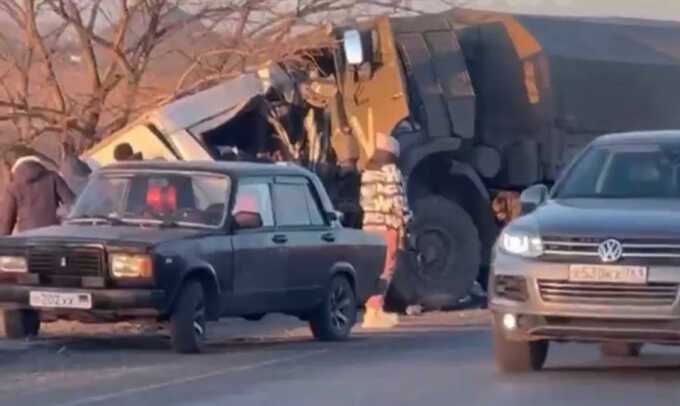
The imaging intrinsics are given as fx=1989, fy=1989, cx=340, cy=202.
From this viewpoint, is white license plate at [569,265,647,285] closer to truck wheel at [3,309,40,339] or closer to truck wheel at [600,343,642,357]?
truck wheel at [600,343,642,357]

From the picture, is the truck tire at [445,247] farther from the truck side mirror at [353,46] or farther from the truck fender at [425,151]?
the truck side mirror at [353,46]

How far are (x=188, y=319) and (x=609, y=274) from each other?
13.0ft

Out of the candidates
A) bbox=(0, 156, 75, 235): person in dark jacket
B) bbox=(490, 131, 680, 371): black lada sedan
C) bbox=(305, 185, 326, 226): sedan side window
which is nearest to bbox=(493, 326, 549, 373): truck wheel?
bbox=(490, 131, 680, 371): black lada sedan

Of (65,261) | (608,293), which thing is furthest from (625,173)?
(65,261)

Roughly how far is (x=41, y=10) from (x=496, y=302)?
11.6 metres

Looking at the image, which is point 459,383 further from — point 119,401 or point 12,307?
point 12,307

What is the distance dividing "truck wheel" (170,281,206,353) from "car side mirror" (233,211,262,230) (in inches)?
32.9

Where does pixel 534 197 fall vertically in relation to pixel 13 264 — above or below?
above

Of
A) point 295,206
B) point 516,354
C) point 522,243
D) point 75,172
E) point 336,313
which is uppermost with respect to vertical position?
point 75,172

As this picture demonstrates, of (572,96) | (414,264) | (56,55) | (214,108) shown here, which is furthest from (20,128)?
(572,96)

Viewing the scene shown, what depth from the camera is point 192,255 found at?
1605 centimetres

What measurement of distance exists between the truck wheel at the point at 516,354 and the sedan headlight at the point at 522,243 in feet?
2.07

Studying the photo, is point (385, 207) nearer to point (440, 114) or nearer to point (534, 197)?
point (440, 114)

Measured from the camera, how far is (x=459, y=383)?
13977 millimetres
